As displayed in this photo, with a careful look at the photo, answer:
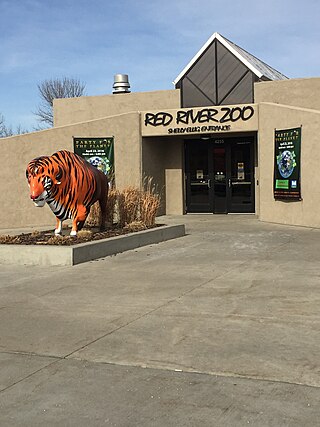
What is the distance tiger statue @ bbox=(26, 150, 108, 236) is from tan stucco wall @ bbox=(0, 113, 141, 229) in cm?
618

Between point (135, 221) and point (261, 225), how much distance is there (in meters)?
4.27

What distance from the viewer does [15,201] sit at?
17.4 m

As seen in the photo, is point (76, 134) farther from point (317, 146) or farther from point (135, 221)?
point (317, 146)

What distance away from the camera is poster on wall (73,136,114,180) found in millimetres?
17984

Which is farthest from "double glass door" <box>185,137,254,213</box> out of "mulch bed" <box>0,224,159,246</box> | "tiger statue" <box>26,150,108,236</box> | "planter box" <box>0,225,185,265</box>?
"planter box" <box>0,225,185,265</box>

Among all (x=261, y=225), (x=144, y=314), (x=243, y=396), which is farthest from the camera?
(x=261, y=225)

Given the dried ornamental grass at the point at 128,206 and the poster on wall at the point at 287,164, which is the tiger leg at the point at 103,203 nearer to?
the dried ornamental grass at the point at 128,206

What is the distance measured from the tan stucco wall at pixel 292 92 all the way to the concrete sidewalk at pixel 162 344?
9.18 m

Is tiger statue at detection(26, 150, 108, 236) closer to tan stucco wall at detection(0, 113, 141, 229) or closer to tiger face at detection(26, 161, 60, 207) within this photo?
tiger face at detection(26, 161, 60, 207)

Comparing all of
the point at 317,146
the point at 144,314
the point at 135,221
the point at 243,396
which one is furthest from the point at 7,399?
the point at 317,146

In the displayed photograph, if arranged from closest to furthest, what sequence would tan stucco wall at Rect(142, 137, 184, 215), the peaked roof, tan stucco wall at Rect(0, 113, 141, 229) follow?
tan stucco wall at Rect(0, 113, 141, 229), the peaked roof, tan stucco wall at Rect(142, 137, 184, 215)

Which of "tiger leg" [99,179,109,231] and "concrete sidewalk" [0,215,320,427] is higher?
"tiger leg" [99,179,109,231]

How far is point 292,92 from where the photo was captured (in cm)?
1741

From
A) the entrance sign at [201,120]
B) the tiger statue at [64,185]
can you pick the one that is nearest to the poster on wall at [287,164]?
the entrance sign at [201,120]
